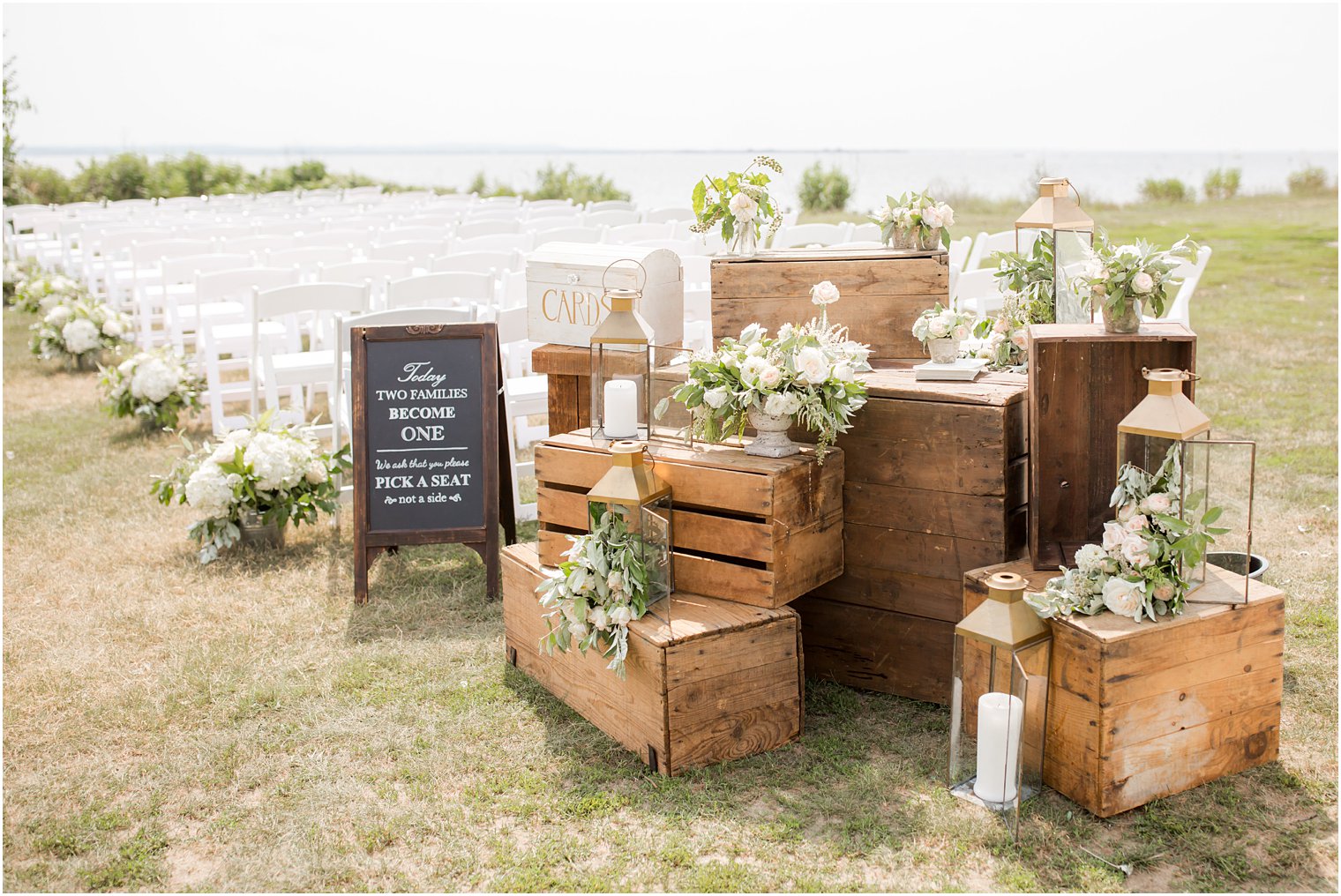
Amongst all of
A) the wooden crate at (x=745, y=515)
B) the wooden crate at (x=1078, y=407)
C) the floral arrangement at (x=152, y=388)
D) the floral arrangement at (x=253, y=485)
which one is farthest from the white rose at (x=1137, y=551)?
the floral arrangement at (x=152, y=388)

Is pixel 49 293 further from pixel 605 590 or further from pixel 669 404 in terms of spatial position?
pixel 605 590

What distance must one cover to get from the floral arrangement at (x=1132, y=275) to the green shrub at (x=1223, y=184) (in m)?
20.1

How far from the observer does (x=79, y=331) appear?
847 centimetres

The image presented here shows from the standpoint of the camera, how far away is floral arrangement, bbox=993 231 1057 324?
3.61 m

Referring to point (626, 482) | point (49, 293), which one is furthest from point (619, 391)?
point (49, 293)

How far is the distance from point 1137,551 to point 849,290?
1.39 m

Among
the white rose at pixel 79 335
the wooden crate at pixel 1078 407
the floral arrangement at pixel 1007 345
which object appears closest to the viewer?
the wooden crate at pixel 1078 407

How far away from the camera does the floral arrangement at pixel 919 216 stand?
3.68 metres

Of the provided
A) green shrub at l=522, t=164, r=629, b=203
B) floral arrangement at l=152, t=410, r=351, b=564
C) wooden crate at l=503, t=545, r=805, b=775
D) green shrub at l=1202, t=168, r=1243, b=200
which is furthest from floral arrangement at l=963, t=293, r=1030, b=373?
green shrub at l=1202, t=168, r=1243, b=200

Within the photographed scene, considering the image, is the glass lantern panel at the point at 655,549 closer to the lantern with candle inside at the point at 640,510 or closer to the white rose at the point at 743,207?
the lantern with candle inside at the point at 640,510

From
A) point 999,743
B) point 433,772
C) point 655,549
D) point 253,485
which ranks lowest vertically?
point 433,772

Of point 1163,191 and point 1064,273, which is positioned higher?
point 1163,191

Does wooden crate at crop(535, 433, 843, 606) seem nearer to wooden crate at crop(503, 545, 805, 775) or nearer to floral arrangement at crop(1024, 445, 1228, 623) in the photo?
wooden crate at crop(503, 545, 805, 775)

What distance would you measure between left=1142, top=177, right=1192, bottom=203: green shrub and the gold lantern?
60.5 feet
